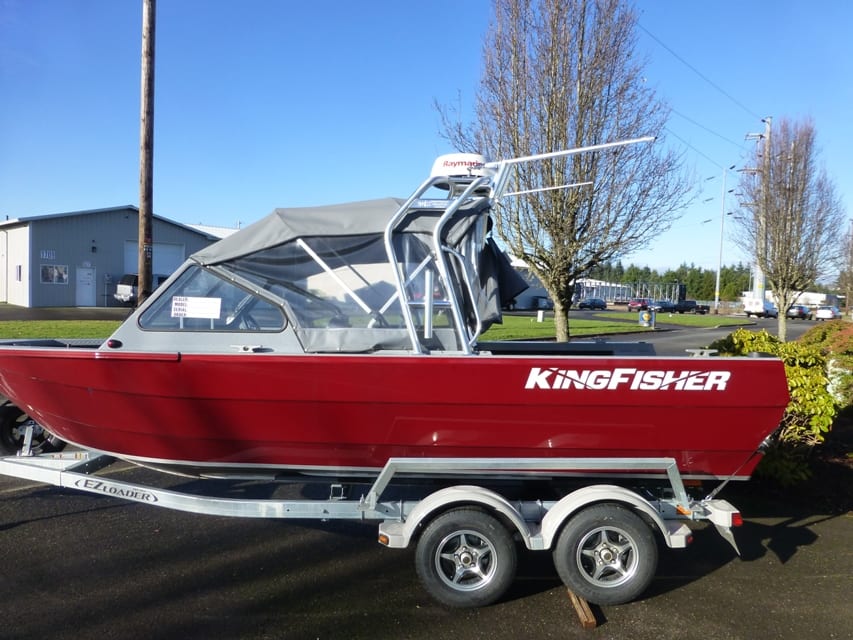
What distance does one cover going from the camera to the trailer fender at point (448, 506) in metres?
3.44

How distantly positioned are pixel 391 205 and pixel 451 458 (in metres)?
1.61

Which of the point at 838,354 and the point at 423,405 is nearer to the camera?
the point at 423,405

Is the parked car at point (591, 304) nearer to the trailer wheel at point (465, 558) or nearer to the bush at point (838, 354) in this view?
the bush at point (838, 354)

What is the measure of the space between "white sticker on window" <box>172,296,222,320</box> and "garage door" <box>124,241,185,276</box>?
29.4 m

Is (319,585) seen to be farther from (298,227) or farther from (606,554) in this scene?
(298,227)

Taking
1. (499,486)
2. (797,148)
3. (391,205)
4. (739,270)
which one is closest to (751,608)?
(499,486)

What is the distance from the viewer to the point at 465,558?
3484mm

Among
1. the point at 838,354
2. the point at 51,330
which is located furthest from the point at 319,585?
the point at 51,330

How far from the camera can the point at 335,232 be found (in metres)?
3.84

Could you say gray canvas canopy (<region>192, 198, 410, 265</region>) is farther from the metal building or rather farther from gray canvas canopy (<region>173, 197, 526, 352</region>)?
the metal building

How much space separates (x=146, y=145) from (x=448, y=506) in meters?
7.27

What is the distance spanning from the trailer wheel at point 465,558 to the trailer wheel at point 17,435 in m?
3.31

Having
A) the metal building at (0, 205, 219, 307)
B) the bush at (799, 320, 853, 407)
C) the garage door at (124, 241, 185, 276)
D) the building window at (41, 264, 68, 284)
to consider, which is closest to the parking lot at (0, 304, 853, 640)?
the bush at (799, 320, 853, 407)

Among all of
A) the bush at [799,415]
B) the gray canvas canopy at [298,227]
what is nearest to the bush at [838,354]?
the bush at [799,415]
